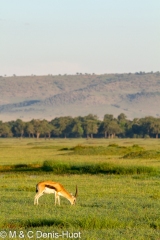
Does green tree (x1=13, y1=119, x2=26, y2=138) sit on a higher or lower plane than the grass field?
higher

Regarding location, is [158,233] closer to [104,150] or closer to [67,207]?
[67,207]

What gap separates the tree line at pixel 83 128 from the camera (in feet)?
434

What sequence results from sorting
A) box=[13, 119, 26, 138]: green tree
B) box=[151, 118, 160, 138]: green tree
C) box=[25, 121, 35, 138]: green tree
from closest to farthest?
box=[151, 118, 160, 138]: green tree → box=[25, 121, 35, 138]: green tree → box=[13, 119, 26, 138]: green tree

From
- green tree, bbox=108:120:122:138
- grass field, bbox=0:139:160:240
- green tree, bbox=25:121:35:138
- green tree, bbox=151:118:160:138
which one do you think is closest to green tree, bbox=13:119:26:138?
green tree, bbox=25:121:35:138

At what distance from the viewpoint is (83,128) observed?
140 metres

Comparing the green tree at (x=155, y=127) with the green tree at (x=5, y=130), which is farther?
the green tree at (x=5, y=130)

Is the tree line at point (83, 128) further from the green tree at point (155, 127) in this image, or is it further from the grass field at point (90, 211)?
the grass field at point (90, 211)

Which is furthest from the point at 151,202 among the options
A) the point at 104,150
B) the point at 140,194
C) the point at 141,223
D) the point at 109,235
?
the point at 104,150

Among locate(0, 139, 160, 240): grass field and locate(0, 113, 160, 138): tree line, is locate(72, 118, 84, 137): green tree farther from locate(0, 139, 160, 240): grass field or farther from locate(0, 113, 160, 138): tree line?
locate(0, 139, 160, 240): grass field

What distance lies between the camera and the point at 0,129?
452 feet

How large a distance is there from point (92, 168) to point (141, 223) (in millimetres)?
17322

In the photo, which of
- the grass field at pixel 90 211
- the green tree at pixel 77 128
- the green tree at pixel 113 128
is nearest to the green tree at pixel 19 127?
the green tree at pixel 77 128

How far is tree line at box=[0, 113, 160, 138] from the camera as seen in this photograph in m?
132

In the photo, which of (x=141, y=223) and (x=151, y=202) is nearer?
(x=141, y=223)
